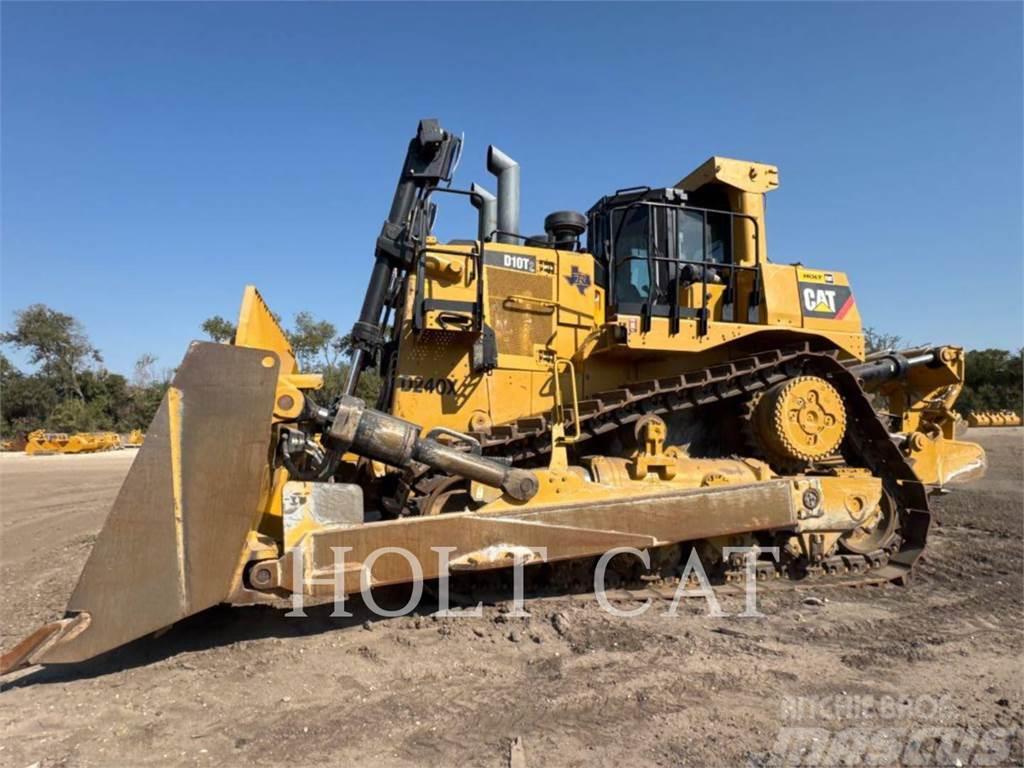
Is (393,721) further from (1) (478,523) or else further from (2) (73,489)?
(2) (73,489)

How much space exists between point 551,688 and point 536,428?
2.02m

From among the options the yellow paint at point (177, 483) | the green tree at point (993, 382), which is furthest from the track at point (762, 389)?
the green tree at point (993, 382)

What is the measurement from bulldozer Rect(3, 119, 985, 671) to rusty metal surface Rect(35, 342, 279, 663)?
0.4 inches

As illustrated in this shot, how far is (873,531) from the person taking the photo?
5969 mm

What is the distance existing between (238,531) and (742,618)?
3519mm

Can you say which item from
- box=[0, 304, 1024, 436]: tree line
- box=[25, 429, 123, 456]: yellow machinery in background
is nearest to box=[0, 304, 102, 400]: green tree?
box=[0, 304, 1024, 436]: tree line

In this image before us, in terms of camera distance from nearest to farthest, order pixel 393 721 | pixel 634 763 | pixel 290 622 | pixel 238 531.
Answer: pixel 634 763, pixel 393 721, pixel 238 531, pixel 290 622

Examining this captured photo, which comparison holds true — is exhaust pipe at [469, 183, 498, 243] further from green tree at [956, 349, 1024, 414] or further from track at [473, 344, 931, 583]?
green tree at [956, 349, 1024, 414]

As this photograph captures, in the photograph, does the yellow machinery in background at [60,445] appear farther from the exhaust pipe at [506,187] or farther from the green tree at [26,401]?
the exhaust pipe at [506,187]

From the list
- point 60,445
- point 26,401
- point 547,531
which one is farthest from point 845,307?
point 26,401

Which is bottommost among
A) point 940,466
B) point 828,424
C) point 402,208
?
point 940,466

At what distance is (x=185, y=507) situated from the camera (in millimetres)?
3379

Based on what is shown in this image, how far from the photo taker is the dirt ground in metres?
2.83

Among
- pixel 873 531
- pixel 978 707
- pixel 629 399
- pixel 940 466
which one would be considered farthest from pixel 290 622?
pixel 940 466
